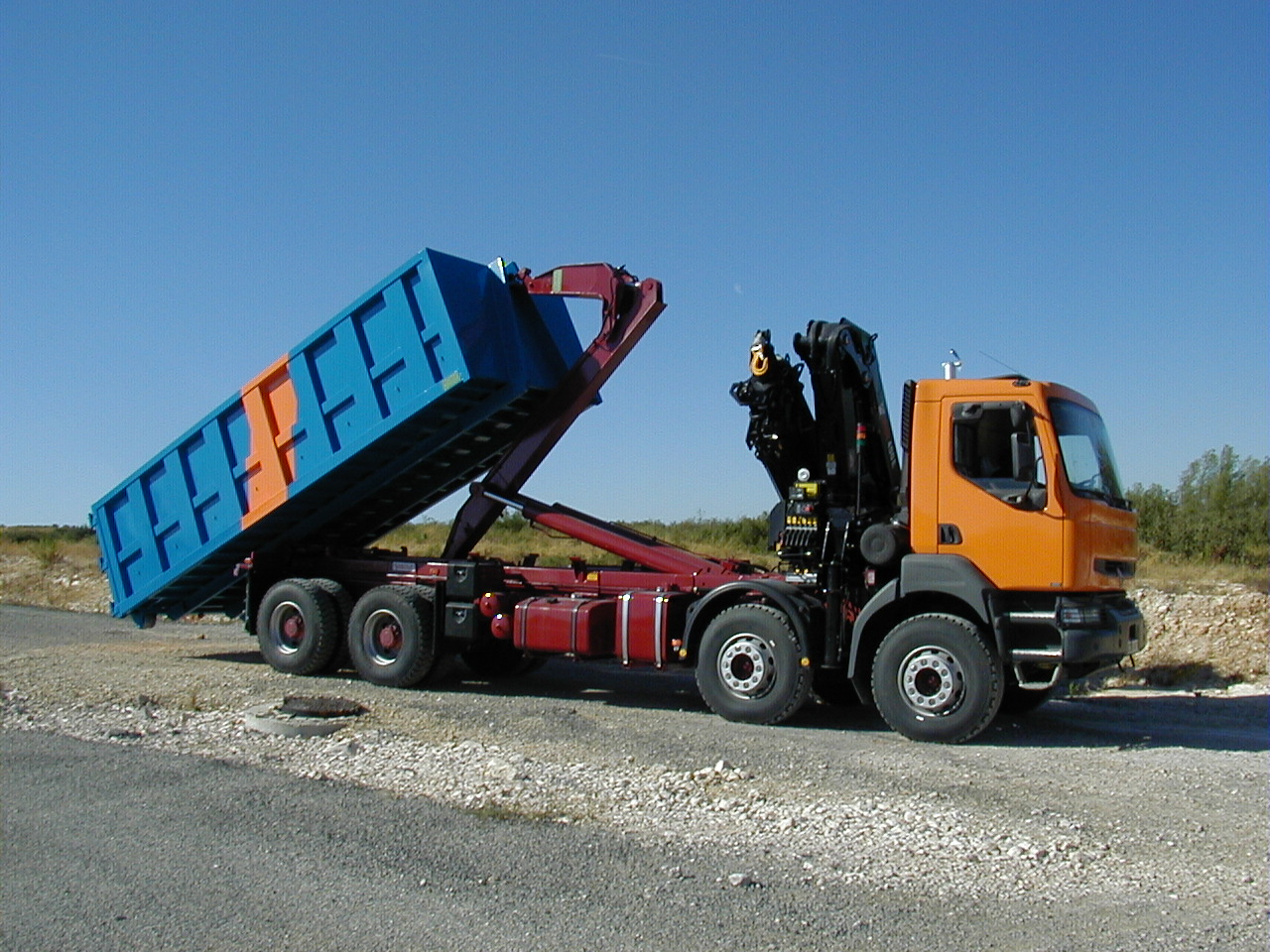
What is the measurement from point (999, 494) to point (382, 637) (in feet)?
19.9

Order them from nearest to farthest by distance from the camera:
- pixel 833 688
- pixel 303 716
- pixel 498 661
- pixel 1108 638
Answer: pixel 1108 638
pixel 303 716
pixel 833 688
pixel 498 661

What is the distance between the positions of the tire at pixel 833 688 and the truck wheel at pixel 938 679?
1524mm

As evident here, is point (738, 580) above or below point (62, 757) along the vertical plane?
above

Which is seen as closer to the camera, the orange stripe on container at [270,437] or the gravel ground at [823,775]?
the gravel ground at [823,775]

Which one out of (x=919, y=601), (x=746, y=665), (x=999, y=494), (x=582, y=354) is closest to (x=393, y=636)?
(x=582, y=354)

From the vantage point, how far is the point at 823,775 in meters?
7.45

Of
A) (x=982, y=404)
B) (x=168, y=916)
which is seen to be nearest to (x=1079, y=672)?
(x=982, y=404)

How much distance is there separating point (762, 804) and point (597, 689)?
541cm

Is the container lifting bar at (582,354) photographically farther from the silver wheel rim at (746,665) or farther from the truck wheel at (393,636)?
the silver wheel rim at (746,665)

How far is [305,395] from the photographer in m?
11.6

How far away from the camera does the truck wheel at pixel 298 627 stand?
12117 millimetres

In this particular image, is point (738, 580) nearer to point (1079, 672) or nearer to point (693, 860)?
point (1079, 672)

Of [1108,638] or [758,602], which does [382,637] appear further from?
[1108,638]

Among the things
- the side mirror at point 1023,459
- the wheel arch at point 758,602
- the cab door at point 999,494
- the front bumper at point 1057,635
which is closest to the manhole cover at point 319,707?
the wheel arch at point 758,602
